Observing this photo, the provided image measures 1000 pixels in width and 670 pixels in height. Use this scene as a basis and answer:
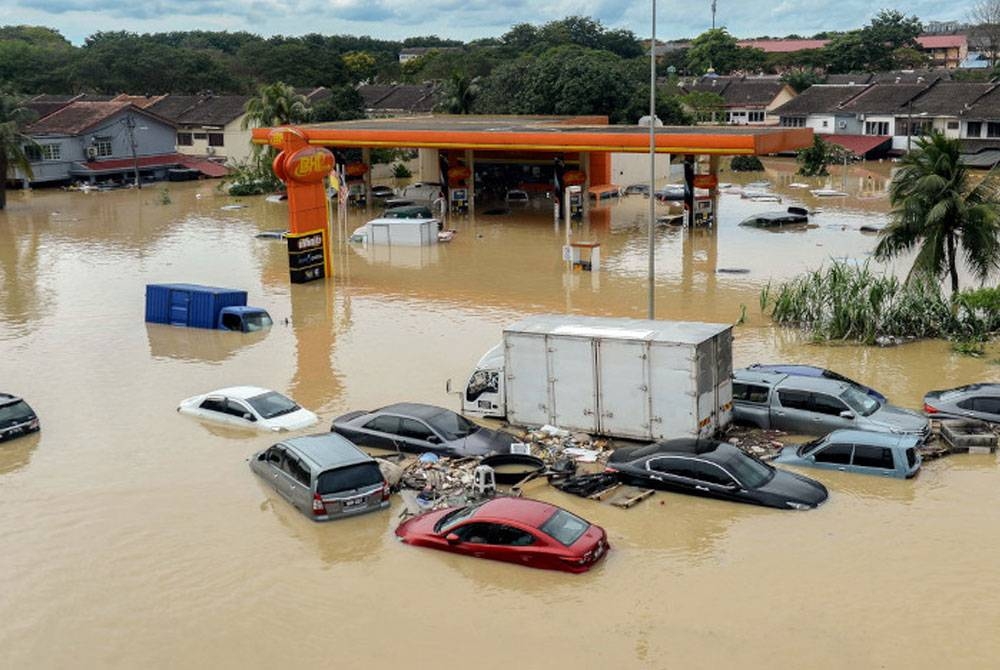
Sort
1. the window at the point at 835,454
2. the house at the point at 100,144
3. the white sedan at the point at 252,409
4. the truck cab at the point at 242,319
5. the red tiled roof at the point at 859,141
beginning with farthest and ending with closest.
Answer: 1. the red tiled roof at the point at 859,141
2. the house at the point at 100,144
3. the truck cab at the point at 242,319
4. the white sedan at the point at 252,409
5. the window at the point at 835,454

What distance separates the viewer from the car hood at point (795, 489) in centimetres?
1762

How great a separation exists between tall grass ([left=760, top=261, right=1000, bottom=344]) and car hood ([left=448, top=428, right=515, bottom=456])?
39.1 ft

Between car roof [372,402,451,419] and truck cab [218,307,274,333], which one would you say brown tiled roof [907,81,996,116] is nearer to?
truck cab [218,307,274,333]

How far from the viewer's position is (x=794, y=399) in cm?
2127

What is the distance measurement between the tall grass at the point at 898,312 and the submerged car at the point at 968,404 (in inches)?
249

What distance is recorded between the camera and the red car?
15.5m

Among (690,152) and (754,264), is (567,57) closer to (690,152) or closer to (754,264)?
(690,152)

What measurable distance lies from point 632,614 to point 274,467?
7466mm

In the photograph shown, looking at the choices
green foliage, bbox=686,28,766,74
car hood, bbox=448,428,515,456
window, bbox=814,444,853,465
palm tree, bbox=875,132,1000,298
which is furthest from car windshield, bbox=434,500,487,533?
green foliage, bbox=686,28,766,74

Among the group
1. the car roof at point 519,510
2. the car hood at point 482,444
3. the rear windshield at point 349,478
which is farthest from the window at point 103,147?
the car roof at point 519,510

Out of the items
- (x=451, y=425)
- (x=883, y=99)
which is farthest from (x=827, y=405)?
(x=883, y=99)

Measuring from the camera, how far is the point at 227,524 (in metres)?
17.7

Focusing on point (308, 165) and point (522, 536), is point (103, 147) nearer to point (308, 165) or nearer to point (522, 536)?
point (308, 165)

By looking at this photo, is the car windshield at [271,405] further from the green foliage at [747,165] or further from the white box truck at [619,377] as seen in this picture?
the green foliage at [747,165]
